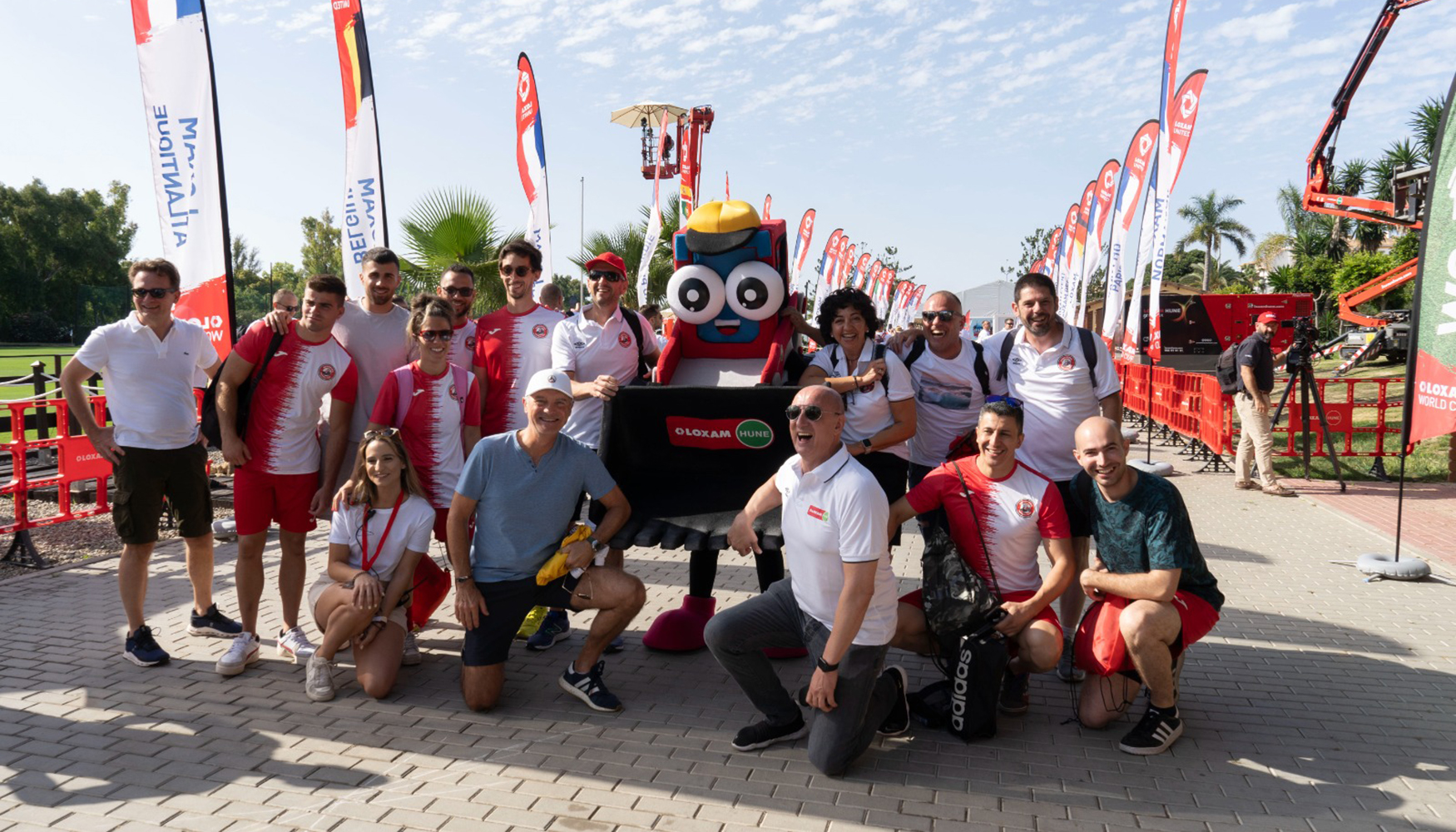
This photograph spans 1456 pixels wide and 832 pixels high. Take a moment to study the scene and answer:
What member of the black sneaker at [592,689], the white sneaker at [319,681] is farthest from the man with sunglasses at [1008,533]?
the white sneaker at [319,681]

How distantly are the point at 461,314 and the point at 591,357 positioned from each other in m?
0.93

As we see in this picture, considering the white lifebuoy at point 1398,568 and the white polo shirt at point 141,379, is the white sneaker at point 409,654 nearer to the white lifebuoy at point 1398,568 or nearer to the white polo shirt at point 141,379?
the white polo shirt at point 141,379

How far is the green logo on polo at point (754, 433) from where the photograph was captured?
163 inches

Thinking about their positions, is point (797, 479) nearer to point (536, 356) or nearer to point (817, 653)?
point (817, 653)

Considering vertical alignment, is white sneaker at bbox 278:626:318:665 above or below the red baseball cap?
below

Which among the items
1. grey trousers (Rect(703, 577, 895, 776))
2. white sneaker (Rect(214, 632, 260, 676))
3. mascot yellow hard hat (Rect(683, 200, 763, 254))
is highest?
mascot yellow hard hat (Rect(683, 200, 763, 254))

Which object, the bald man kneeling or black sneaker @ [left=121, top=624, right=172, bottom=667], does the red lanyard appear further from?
the bald man kneeling

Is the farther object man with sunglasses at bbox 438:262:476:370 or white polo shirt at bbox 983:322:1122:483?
man with sunglasses at bbox 438:262:476:370

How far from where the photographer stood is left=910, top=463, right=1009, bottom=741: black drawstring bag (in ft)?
12.4

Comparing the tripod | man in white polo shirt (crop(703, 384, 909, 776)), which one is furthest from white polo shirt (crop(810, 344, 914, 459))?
the tripod

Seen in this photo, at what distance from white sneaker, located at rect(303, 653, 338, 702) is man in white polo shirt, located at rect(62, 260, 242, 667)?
0.98 meters

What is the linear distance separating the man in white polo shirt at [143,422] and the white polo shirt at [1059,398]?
420cm

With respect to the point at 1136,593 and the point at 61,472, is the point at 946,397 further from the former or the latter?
the point at 61,472

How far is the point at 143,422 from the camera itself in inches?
181
